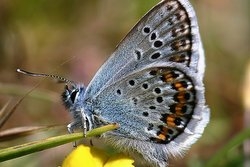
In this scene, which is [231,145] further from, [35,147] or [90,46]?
[90,46]

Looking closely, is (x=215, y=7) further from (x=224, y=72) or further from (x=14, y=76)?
(x=14, y=76)

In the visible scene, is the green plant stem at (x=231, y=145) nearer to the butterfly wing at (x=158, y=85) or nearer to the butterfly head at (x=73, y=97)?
the butterfly wing at (x=158, y=85)

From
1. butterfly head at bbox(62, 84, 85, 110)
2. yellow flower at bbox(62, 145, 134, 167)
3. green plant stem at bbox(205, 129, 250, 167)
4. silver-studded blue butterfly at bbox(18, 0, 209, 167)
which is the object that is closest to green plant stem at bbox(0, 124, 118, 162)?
yellow flower at bbox(62, 145, 134, 167)

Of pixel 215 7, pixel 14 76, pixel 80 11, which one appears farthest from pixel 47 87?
pixel 215 7

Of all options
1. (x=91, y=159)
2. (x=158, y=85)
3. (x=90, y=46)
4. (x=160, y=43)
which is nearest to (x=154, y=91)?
(x=158, y=85)

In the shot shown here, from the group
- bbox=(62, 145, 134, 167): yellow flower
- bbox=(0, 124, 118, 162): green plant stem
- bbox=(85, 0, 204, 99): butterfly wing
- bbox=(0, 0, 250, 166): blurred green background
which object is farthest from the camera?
bbox=(0, 0, 250, 166): blurred green background

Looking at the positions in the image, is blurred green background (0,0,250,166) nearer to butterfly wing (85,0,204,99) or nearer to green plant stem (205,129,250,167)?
green plant stem (205,129,250,167)
